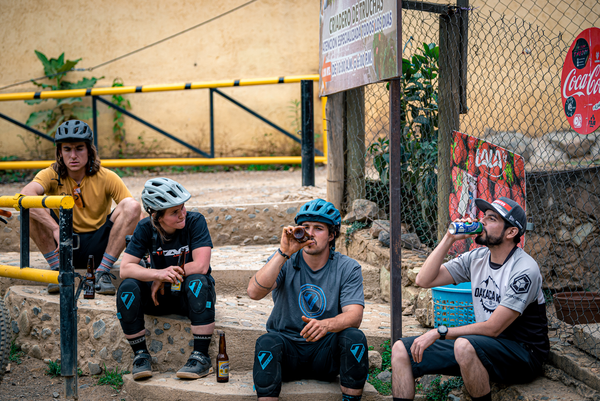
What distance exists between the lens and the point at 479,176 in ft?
13.0

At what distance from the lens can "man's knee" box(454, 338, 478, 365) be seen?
10.0ft

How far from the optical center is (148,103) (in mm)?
9148

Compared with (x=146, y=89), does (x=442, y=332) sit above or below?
below

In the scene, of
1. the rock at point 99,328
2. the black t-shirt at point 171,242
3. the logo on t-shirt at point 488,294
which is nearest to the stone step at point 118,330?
the rock at point 99,328

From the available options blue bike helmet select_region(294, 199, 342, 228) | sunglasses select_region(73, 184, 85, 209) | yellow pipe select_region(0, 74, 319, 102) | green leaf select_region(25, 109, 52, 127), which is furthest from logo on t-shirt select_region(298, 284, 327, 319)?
green leaf select_region(25, 109, 52, 127)

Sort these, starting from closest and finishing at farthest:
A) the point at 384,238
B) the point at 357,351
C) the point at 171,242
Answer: the point at 357,351 → the point at 171,242 → the point at 384,238

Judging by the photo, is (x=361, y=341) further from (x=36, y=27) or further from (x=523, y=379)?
(x=36, y=27)

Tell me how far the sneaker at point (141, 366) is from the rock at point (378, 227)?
2.35 m

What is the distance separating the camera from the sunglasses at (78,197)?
4.57m

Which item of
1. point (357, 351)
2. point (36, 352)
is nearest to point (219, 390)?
point (357, 351)

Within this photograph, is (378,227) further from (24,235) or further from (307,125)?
(24,235)

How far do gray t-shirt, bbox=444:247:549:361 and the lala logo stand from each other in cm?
63

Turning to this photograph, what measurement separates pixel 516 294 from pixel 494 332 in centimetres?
24

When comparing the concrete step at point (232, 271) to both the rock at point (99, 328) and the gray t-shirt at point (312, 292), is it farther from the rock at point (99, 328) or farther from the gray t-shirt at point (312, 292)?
the gray t-shirt at point (312, 292)
